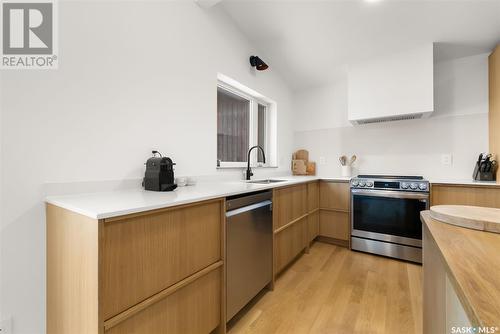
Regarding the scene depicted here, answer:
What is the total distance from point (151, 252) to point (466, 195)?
2808mm

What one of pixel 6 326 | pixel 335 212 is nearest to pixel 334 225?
pixel 335 212

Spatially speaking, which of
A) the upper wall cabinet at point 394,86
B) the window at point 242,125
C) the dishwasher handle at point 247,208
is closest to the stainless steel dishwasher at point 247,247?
the dishwasher handle at point 247,208

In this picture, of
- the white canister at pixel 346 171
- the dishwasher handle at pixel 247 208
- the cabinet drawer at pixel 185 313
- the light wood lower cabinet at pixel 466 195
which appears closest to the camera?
the cabinet drawer at pixel 185 313

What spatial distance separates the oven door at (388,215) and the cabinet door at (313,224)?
1.40 feet

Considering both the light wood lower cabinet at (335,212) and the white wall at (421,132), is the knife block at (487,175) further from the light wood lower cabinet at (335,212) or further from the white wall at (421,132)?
the light wood lower cabinet at (335,212)

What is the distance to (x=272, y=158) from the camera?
3.17 meters

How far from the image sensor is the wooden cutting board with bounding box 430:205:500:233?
0.69m

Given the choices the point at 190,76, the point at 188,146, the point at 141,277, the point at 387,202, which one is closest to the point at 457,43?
the point at 387,202

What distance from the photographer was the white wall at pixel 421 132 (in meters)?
2.50

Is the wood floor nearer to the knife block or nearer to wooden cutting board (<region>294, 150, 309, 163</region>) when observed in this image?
the knife block

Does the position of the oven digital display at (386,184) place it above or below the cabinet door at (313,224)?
above

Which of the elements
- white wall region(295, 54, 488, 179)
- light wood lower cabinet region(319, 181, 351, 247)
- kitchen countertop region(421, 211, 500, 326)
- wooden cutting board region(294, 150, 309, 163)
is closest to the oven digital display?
light wood lower cabinet region(319, 181, 351, 247)

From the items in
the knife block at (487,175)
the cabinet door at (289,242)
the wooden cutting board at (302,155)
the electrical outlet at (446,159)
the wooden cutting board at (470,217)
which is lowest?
the cabinet door at (289,242)

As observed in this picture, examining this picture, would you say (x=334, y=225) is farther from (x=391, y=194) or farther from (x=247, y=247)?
(x=247, y=247)
